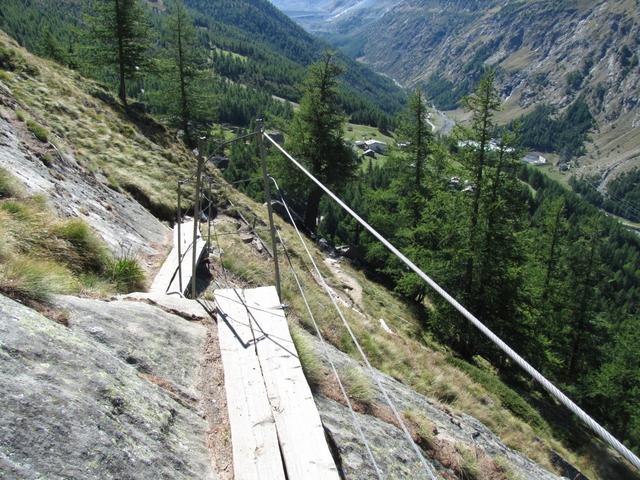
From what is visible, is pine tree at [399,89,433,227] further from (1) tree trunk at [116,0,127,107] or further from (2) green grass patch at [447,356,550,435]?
(1) tree trunk at [116,0,127,107]

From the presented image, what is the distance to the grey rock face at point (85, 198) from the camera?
926 cm

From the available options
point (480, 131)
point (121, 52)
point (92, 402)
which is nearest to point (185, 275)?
point (92, 402)

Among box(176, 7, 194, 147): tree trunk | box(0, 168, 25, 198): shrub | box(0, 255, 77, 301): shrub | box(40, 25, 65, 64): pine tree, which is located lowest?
box(0, 255, 77, 301): shrub

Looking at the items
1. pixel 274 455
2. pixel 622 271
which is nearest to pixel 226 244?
pixel 274 455

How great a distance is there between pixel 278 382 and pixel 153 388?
59.7 inches

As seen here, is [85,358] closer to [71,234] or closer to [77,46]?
[71,234]

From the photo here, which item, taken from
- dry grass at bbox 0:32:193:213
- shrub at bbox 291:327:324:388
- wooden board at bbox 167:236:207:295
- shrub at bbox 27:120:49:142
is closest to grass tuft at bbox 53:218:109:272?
wooden board at bbox 167:236:207:295

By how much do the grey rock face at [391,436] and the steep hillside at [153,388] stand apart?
28mm

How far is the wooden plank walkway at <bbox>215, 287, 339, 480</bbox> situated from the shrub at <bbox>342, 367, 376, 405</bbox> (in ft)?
4.01

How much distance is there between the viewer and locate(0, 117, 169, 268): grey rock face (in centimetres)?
926

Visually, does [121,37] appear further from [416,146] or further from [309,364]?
[309,364]

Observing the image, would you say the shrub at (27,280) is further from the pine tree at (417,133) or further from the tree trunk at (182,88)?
the tree trunk at (182,88)

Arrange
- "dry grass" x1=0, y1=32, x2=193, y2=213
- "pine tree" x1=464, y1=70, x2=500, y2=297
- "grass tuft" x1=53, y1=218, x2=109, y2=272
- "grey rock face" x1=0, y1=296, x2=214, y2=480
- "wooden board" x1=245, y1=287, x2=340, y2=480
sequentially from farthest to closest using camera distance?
1. "pine tree" x1=464, y1=70, x2=500, y2=297
2. "dry grass" x1=0, y1=32, x2=193, y2=213
3. "grass tuft" x1=53, y1=218, x2=109, y2=272
4. "wooden board" x1=245, y1=287, x2=340, y2=480
5. "grey rock face" x1=0, y1=296, x2=214, y2=480

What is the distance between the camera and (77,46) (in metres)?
32.4
